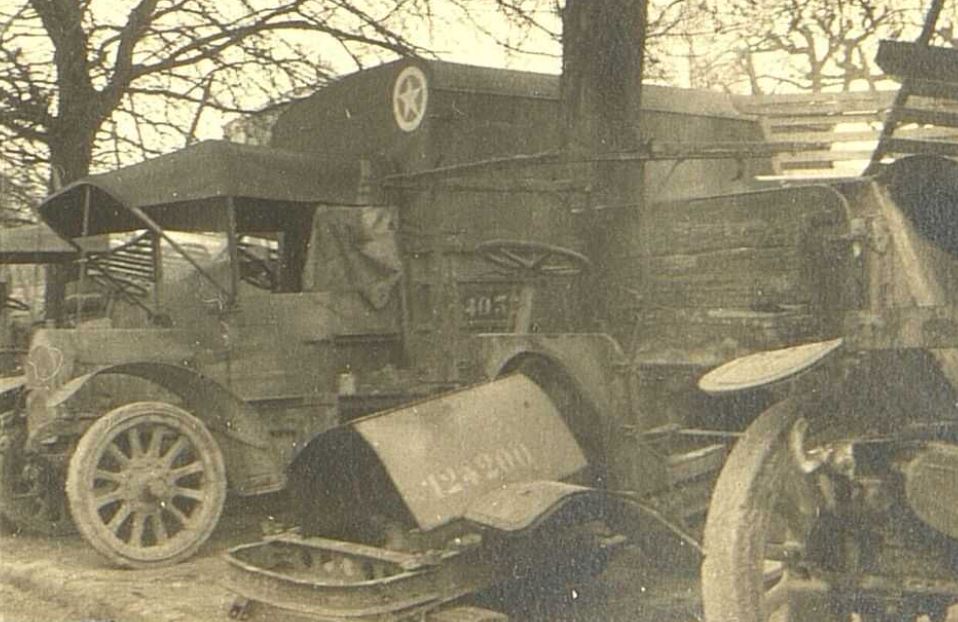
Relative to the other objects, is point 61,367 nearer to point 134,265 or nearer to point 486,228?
point 134,265

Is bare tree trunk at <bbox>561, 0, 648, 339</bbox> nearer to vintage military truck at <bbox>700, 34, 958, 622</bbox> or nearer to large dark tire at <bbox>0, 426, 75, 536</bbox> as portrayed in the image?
vintage military truck at <bbox>700, 34, 958, 622</bbox>

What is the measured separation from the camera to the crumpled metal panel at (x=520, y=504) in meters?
4.60

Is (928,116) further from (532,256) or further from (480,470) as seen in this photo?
(480,470)

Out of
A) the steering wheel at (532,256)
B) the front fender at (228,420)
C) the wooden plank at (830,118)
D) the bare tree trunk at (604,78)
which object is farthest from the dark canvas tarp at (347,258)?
the wooden plank at (830,118)

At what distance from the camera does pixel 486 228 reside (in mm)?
8828

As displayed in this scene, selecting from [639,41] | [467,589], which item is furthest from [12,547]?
[639,41]

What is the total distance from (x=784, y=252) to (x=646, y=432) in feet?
3.19

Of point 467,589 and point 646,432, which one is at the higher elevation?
point 646,432

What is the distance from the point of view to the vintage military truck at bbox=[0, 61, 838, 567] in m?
5.45

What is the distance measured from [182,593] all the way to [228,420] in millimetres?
1684

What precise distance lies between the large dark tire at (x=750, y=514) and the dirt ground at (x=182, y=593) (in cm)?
130

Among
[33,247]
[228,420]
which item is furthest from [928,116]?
[33,247]

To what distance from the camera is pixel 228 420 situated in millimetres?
7746

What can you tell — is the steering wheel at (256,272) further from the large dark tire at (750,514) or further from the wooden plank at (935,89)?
the large dark tire at (750,514)
